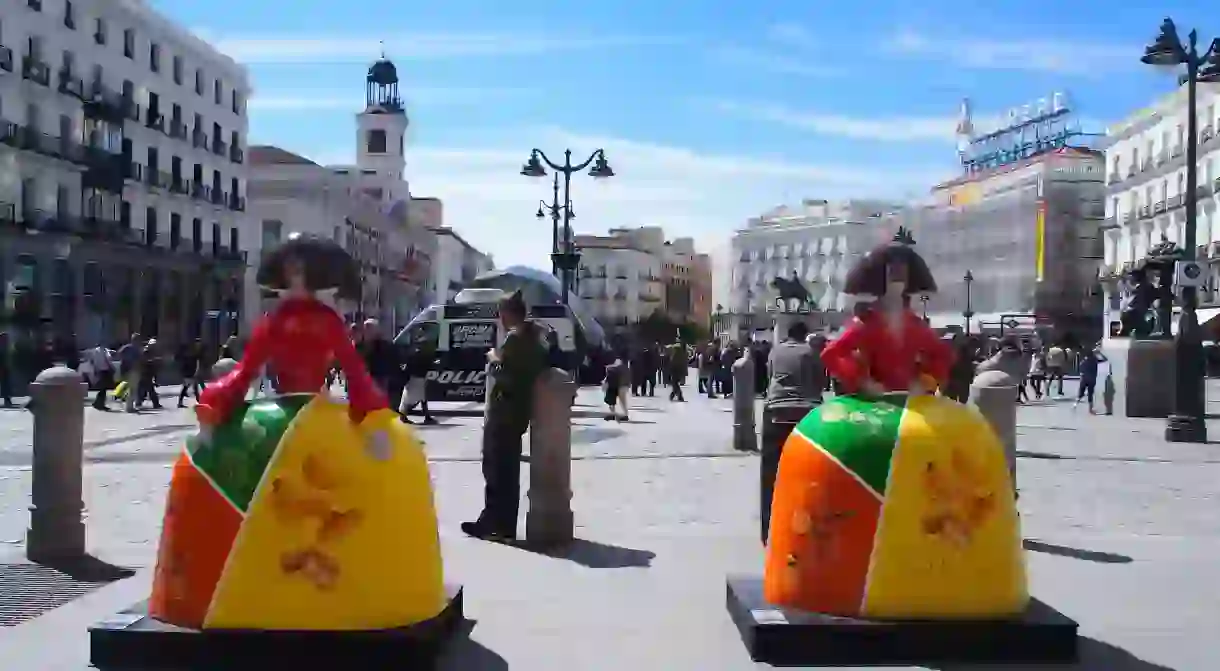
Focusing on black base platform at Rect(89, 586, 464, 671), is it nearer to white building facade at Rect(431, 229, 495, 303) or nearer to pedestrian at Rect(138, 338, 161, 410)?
pedestrian at Rect(138, 338, 161, 410)

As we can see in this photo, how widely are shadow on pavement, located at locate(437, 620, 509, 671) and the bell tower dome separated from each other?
8805cm

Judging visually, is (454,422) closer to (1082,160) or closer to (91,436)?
(91,436)

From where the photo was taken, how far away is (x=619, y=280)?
137 meters

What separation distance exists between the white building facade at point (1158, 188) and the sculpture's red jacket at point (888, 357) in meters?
48.4

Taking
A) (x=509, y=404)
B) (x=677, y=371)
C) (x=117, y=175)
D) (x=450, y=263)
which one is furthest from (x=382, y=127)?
(x=509, y=404)

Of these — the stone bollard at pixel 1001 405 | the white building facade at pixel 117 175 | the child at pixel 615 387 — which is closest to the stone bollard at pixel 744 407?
the child at pixel 615 387

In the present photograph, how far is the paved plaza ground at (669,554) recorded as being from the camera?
5.49 metres

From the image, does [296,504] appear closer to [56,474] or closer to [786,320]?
[56,474]

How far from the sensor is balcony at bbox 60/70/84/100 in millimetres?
44781

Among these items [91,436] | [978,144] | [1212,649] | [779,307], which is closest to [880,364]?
[1212,649]

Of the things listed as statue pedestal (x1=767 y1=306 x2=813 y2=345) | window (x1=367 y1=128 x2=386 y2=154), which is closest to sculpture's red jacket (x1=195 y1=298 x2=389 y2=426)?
statue pedestal (x1=767 y1=306 x2=813 y2=345)

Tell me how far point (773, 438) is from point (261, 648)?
4015 millimetres

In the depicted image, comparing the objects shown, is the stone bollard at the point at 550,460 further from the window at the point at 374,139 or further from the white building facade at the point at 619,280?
the white building facade at the point at 619,280

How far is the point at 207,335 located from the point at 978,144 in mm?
58619
